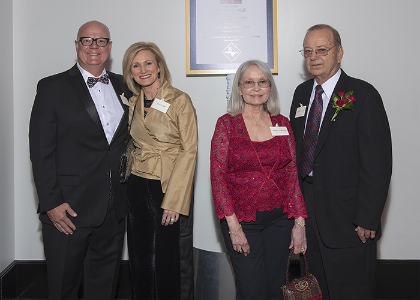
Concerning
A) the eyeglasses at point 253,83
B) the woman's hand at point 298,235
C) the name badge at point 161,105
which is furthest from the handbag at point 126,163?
the woman's hand at point 298,235

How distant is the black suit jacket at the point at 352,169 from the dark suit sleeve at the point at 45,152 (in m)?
1.63

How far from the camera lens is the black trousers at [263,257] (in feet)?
7.02

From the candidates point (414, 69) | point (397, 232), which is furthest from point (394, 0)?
point (397, 232)

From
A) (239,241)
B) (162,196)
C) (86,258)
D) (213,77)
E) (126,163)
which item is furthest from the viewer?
(213,77)

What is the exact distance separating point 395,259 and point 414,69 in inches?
66.2

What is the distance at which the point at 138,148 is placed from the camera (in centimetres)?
246

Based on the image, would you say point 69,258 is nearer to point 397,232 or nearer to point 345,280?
point 345,280

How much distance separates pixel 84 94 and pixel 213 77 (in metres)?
1.24

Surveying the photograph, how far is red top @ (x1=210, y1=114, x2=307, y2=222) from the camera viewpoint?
2148mm

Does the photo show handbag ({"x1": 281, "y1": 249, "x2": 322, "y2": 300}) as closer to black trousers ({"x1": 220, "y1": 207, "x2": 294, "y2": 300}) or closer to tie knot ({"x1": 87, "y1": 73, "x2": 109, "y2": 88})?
black trousers ({"x1": 220, "y1": 207, "x2": 294, "y2": 300})

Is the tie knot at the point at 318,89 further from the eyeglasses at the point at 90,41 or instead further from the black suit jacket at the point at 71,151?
the eyeglasses at the point at 90,41

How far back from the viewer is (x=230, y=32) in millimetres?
3230

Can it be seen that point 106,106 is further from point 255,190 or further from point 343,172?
point 343,172

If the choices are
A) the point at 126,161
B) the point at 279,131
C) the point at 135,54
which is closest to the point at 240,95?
the point at 279,131
